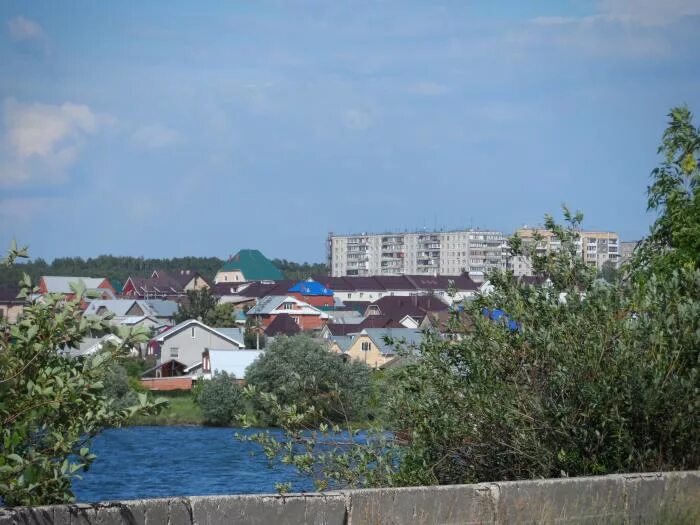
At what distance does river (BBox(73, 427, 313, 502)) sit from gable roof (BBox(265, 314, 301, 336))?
4323 cm

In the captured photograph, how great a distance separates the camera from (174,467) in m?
41.0

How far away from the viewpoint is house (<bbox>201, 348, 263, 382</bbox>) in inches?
2699

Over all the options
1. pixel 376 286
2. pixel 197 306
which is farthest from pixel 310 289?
pixel 197 306

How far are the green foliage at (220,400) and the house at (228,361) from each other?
7.27 m

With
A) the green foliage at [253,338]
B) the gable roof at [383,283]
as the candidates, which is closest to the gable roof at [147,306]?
the green foliage at [253,338]

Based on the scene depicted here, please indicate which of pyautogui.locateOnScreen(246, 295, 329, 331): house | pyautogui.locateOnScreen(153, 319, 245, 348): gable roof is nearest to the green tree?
pyautogui.locateOnScreen(246, 295, 329, 331): house

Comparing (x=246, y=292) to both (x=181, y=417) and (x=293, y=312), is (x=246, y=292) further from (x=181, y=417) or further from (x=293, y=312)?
(x=181, y=417)

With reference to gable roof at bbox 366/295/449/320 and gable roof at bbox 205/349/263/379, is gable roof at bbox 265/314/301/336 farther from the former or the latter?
gable roof at bbox 205/349/263/379

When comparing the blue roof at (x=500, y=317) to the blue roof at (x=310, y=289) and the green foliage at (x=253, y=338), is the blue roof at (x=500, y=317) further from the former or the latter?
the blue roof at (x=310, y=289)

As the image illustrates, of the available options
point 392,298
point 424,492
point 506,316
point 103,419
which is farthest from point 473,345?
point 392,298

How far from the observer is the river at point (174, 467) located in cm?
3216

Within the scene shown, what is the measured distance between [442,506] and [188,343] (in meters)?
78.3

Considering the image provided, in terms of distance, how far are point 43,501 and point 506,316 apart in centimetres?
563

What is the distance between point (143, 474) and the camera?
3966cm
